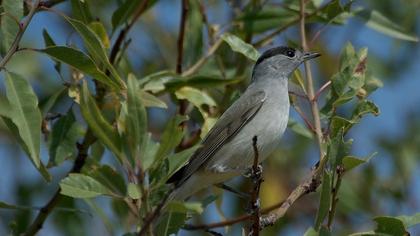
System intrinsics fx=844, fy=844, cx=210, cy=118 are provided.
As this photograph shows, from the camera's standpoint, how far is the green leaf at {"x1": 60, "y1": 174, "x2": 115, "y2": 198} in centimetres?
279

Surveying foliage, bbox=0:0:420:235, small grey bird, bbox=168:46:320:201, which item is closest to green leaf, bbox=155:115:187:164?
foliage, bbox=0:0:420:235

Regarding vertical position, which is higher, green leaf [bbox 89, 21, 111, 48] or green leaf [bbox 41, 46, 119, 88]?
green leaf [bbox 41, 46, 119, 88]

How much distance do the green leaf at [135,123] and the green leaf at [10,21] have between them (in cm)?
102

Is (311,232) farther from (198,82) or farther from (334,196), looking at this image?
(198,82)

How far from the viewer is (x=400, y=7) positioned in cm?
590

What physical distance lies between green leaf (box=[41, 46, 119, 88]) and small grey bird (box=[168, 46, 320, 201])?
3.15 ft

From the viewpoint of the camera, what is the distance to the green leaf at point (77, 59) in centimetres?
335

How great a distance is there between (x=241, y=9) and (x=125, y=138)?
2.54m

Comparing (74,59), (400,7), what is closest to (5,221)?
(74,59)

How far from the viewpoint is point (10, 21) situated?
351 cm

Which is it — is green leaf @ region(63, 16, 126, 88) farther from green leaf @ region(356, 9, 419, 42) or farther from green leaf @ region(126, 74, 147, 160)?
green leaf @ region(356, 9, 419, 42)

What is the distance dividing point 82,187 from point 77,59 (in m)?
0.72

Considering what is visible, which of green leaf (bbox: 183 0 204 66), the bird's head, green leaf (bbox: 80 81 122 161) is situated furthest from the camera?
the bird's head

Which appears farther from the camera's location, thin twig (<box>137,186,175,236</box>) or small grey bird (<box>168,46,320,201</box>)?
small grey bird (<box>168,46,320,201</box>)
